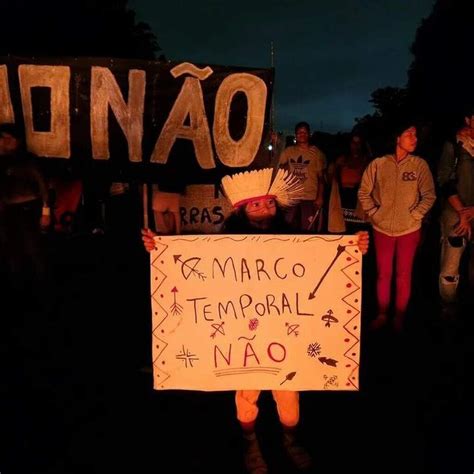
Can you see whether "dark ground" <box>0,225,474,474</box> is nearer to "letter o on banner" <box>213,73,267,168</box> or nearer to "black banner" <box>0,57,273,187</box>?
"black banner" <box>0,57,273,187</box>

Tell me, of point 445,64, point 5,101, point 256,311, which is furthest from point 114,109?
point 445,64

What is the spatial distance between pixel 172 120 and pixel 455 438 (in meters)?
2.87

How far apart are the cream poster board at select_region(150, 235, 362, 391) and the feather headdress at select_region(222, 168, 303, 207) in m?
0.23

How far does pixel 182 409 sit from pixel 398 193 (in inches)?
97.2

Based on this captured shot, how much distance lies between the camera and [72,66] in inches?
165

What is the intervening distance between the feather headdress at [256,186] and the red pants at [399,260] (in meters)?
2.08

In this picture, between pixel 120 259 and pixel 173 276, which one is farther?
pixel 120 259

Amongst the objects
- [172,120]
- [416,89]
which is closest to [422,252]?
[172,120]

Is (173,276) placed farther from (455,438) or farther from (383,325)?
(383,325)

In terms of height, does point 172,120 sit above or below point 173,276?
above

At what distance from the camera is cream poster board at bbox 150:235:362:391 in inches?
113

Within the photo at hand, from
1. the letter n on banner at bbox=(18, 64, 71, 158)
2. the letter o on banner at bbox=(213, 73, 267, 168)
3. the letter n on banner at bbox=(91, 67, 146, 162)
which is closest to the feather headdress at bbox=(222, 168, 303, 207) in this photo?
the letter o on banner at bbox=(213, 73, 267, 168)

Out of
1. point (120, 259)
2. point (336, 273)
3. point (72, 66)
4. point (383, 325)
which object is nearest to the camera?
point (336, 273)

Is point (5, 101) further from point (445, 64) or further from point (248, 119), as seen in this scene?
point (445, 64)
